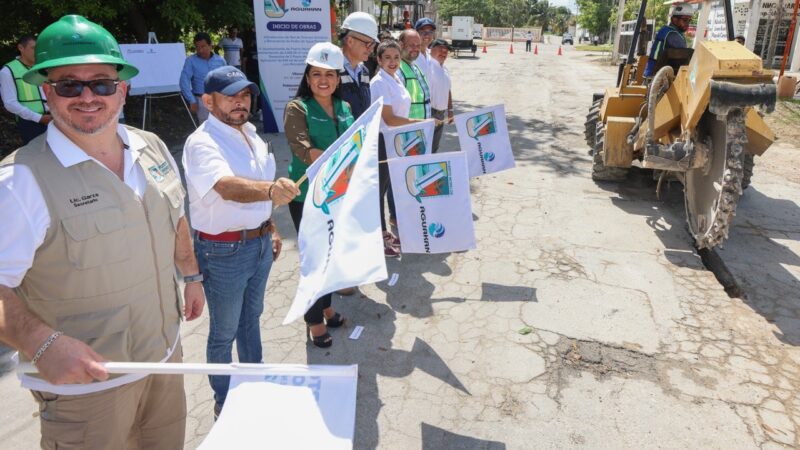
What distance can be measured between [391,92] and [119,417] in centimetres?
333

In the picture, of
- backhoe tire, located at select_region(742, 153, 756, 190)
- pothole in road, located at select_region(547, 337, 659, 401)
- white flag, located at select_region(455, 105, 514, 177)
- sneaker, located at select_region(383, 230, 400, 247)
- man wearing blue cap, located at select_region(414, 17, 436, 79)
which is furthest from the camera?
backhoe tire, located at select_region(742, 153, 756, 190)

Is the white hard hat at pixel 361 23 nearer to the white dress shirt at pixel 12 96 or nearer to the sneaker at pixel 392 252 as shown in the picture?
the sneaker at pixel 392 252

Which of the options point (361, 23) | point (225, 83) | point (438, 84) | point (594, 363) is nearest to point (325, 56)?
point (225, 83)

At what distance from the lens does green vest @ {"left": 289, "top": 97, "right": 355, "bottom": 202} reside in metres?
3.30

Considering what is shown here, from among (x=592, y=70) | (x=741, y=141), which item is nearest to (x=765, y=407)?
(x=741, y=141)

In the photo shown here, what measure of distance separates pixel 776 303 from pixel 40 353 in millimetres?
4961

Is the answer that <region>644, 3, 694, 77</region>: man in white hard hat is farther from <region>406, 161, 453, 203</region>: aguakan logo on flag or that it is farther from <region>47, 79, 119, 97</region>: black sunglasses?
<region>47, 79, 119, 97</region>: black sunglasses

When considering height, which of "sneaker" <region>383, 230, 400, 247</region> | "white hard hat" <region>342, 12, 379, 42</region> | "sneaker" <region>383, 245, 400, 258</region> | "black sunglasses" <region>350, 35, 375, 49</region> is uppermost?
"white hard hat" <region>342, 12, 379, 42</region>

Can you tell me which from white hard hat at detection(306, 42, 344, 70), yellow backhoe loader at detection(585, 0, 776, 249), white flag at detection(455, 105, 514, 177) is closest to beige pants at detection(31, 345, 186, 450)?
white hard hat at detection(306, 42, 344, 70)

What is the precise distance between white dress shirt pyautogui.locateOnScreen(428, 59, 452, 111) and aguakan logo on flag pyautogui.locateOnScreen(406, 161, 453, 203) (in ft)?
Result: 7.32

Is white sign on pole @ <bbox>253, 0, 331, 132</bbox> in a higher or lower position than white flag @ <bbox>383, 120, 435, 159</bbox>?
higher

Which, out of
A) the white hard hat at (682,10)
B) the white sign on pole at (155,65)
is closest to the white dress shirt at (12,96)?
the white sign on pole at (155,65)

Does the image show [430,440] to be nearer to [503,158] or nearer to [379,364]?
[379,364]

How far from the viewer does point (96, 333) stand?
172 cm
